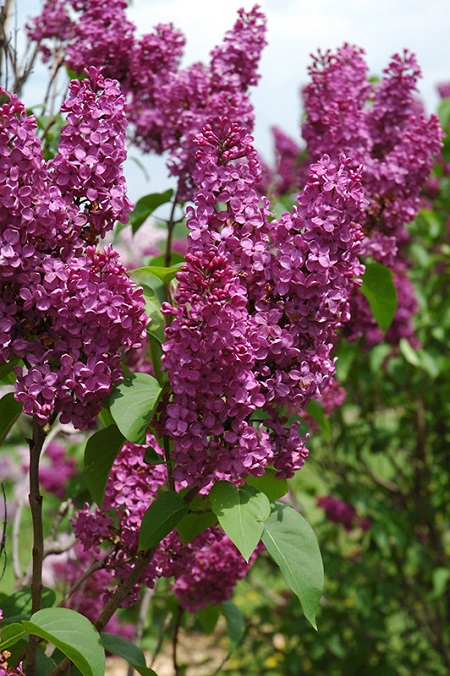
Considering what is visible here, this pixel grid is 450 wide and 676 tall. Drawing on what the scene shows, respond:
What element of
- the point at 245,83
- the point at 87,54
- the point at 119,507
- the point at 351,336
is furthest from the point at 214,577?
the point at 87,54

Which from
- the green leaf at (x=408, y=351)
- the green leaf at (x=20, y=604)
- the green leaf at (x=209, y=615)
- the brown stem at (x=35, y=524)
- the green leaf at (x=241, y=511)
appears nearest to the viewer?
the green leaf at (x=241, y=511)

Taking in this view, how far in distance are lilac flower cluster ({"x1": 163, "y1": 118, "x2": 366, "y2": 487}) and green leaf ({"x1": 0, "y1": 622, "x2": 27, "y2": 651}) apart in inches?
12.3

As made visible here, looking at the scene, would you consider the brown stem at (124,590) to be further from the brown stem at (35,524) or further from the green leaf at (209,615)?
the green leaf at (209,615)

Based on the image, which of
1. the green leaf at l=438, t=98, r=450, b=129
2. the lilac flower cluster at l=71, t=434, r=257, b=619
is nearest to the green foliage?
the lilac flower cluster at l=71, t=434, r=257, b=619

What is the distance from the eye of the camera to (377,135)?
2316 mm

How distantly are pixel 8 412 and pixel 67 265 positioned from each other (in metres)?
0.31

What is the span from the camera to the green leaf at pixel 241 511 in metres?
1.20

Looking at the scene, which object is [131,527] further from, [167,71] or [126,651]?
[167,71]

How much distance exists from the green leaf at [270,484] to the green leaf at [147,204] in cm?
108

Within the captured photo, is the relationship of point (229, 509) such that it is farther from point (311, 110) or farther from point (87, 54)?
point (87, 54)

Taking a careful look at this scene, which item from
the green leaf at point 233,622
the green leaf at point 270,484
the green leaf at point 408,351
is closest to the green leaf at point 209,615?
the green leaf at point 233,622

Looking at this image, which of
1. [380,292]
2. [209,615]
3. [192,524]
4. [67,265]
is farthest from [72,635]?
[209,615]

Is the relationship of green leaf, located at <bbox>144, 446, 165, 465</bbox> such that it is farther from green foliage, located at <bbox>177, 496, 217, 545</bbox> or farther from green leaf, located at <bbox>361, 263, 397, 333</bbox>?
green leaf, located at <bbox>361, 263, 397, 333</bbox>

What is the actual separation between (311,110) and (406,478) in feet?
10.3
